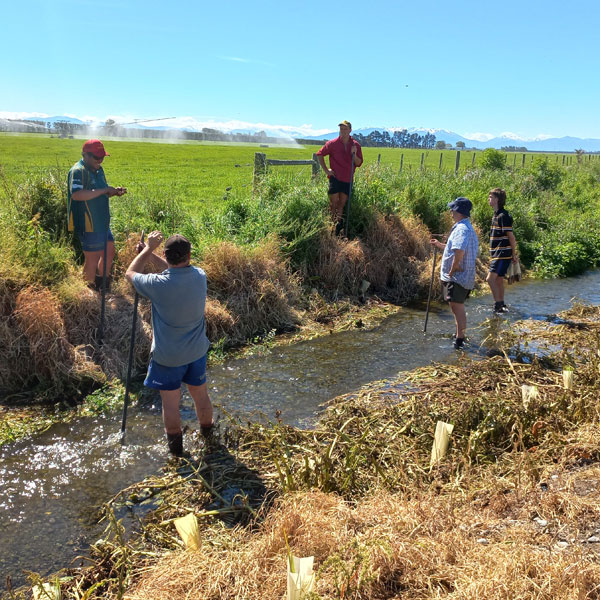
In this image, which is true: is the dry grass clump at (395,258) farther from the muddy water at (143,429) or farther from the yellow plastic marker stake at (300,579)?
the yellow plastic marker stake at (300,579)

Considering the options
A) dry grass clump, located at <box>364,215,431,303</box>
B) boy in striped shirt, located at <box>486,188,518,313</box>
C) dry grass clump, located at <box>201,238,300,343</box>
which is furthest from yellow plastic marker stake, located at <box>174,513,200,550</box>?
dry grass clump, located at <box>364,215,431,303</box>

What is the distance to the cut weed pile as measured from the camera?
312cm

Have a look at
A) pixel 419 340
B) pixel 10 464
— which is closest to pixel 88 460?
pixel 10 464

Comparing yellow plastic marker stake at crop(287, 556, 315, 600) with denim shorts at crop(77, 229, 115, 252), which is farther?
denim shorts at crop(77, 229, 115, 252)

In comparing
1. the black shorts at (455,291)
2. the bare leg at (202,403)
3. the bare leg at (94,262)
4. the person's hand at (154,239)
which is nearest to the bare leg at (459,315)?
the black shorts at (455,291)

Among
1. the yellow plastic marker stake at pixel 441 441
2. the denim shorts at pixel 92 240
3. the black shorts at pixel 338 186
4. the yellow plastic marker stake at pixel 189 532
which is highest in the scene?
the black shorts at pixel 338 186

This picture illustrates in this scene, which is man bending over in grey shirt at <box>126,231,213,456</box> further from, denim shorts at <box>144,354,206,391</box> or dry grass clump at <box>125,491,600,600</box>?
dry grass clump at <box>125,491,600,600</box>

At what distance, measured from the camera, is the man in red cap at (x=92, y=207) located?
286 inches

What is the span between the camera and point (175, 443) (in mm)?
5219

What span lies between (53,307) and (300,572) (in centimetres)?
529

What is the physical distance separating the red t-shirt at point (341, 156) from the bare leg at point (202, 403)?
7298 mm

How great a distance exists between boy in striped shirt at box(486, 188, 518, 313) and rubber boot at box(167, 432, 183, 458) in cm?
684

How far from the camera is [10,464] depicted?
5203mm

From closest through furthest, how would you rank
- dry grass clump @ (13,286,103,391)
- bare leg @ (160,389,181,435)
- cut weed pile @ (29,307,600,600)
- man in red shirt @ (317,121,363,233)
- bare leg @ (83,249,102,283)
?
cut weed pile @ (29,307,600,600) → bare leg @ (160,389,181,435) → dry grass clump @ (13,286,103,391) → bare leg @ (83,249,102,283) → man in red shirt @ (317,121,363,233)
